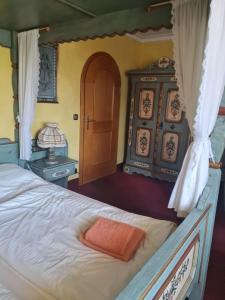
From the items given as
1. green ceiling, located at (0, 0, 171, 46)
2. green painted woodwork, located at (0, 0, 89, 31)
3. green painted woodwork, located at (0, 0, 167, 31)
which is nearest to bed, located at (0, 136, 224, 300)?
green ceiling, located at (0, 0, 171, 46)

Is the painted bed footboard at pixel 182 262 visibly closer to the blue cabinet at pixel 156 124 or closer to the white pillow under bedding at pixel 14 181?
the white pillow under bedding at pixel 14 181

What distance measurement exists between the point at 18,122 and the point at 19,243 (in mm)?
1531

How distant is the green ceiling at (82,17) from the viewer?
5.29 feet

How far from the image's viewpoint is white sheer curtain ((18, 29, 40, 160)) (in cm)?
229

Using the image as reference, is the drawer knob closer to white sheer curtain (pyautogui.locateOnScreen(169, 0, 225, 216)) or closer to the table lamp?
the table lamp

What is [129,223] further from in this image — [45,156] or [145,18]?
[45,156]

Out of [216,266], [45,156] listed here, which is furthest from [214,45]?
[45,156]

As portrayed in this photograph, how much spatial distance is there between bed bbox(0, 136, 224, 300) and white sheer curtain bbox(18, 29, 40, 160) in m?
0.73

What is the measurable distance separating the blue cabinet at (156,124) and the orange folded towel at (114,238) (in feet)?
8.50

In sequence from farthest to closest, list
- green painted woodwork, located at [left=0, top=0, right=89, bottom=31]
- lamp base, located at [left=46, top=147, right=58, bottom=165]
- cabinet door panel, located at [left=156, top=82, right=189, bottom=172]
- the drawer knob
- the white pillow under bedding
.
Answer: cabinet door panel, located at [left=156, top=82, right=189, bottom=172] < lamp base, located at [left=46, top=147, right=58, bottom=165] < the drawer knob < the white pillow under bedding < green painted woodwork, located at [left=0, top=0, right=89, bottom=31]

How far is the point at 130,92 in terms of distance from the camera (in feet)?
14.1

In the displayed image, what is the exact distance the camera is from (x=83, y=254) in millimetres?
1306

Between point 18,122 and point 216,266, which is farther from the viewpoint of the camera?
point 18,122

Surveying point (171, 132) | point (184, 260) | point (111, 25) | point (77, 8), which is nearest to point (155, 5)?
point (111, 25)
